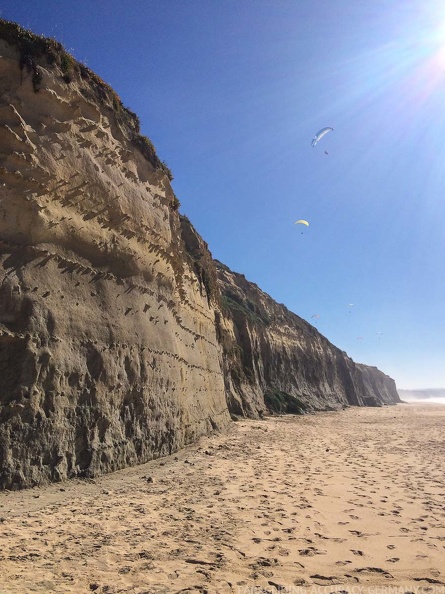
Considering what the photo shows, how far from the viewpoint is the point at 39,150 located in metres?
9.75

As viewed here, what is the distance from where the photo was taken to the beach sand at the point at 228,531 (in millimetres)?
4312

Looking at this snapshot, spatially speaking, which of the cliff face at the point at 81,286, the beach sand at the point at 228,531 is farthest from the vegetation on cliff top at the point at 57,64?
the beach sand at the point at 228,531

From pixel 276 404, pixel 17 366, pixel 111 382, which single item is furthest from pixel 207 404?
pixel 276 404

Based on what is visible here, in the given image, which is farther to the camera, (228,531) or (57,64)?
(57,64)

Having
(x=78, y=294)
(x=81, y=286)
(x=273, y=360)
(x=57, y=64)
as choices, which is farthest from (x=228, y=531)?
(x=273, y=360)

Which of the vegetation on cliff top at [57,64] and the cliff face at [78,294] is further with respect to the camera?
the vegetation on cliff top at [57,64]

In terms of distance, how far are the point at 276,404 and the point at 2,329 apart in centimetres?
3077

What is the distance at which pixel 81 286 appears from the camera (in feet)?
32.2

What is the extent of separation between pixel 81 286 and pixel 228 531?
6.63 metres

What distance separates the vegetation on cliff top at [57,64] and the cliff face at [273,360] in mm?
17239

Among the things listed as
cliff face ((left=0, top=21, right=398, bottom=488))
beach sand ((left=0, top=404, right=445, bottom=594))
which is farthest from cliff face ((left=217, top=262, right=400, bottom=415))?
beach sand ((left=0, top=404, right=445, bottom=594))

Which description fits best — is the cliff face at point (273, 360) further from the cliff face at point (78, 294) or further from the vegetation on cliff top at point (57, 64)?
the vegetation on cliff top at point (57, 64)

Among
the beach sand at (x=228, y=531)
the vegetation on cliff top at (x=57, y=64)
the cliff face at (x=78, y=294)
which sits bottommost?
the beach sand at (x=228, y=531)

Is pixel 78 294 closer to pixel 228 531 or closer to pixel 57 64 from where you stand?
pixel 228 531
